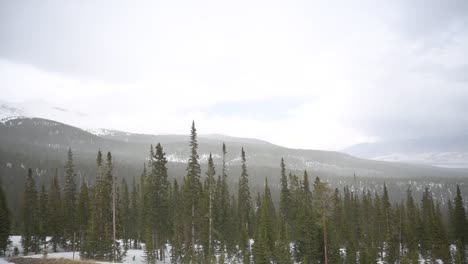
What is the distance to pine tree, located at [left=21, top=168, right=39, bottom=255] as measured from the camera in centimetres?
6575

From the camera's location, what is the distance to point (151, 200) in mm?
54594

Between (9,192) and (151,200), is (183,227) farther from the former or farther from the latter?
(9,192)

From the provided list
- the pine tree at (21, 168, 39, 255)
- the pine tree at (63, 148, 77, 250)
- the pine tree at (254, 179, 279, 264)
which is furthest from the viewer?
the pine tree at (21, 168, 39, 255)

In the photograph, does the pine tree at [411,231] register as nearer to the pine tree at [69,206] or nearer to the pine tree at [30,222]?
the pine tree at [69,206]

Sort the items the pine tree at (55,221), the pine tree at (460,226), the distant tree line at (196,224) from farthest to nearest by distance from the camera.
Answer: the pine tree at (460,226) < the pine tree at (55,221) < the distant tree line at (196,224)

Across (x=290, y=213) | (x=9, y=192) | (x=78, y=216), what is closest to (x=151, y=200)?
(x=78, y=216)

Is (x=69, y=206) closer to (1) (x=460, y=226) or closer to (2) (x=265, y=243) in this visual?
(2) (x=265, y=243)

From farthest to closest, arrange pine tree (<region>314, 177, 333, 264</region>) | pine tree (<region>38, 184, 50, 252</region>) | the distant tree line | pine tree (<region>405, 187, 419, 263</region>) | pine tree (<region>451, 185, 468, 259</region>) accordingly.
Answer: pine tree (<region>405, 187, 419, 263</region>) < pine tree (<region>451, 185, 468, 259</region>) < pine tree (<region>38, 184, 50, 252</region>) < the distant tree line < pine tree (<region>314, 177, 333, 264</region>)

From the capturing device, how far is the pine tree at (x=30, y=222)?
65750 mm

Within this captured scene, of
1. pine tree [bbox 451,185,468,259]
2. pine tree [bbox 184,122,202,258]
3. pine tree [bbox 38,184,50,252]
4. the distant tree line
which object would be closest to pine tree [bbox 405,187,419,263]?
the distant tree line

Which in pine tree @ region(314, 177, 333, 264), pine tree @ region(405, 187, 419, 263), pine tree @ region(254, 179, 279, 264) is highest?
pine tree @ region(314, 177, 333, 264)

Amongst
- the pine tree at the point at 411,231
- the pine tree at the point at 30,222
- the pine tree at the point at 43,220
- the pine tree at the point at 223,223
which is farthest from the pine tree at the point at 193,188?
the pine tree at the point at 411,231

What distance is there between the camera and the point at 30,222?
68250 mm

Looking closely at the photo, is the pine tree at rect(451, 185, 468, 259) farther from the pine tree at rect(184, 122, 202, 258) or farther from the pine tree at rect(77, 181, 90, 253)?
the pine tree at rect(77, 181, 90, 253)
